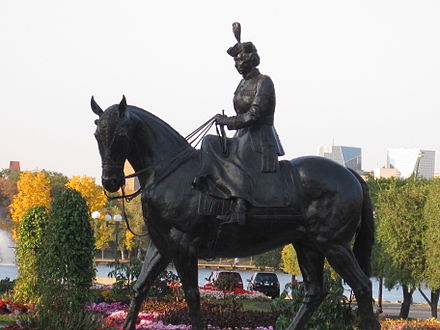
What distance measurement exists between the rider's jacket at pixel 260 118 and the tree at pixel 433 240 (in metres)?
24.1

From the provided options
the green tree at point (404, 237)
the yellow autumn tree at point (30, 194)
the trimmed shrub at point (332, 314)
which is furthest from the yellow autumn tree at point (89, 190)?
the trimmed shrub at point (332, 314)

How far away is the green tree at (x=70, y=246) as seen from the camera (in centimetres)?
1767

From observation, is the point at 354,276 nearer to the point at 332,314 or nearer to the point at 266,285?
the point at 332,314

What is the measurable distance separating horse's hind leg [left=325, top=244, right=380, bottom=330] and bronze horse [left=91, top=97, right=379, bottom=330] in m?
0.01

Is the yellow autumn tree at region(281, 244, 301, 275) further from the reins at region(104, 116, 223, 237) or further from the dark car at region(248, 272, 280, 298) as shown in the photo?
the reins at region(104, 116, 223, 237)

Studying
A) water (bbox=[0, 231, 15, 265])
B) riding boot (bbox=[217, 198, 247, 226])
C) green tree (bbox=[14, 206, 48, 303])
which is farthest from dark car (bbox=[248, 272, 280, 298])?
water (bbox=[0, 231, 15, 265])

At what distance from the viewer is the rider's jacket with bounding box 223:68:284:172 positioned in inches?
334

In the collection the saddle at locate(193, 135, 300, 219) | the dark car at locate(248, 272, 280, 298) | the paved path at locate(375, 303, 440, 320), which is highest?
the saddle at locate(193, 135, 300, 219)

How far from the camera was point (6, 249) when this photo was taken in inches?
3465

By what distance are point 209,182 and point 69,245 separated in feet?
34.5

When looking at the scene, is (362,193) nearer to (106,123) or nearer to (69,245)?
(106,123)

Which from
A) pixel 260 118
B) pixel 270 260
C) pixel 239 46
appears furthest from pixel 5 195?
pixel 260 118

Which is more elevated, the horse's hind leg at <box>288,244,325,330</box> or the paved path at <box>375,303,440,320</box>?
the horse's hind leg at <box>288,244,325,330</box>

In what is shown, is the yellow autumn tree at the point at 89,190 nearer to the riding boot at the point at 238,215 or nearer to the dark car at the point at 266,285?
the dark car at the point at 266,285
